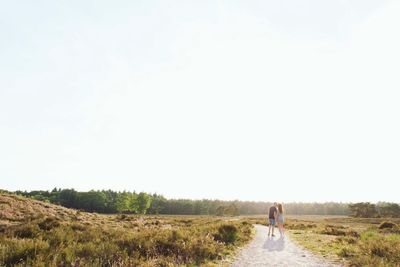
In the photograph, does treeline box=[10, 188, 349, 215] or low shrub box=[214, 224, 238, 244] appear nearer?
low shrub box=[214, 224, 238, 244]

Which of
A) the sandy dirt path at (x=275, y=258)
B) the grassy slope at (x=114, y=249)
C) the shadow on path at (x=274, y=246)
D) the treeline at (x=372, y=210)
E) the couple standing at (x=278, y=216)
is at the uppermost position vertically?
the treeline at (x=372, y=210)

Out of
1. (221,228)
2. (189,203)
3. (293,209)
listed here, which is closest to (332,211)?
(293,209)

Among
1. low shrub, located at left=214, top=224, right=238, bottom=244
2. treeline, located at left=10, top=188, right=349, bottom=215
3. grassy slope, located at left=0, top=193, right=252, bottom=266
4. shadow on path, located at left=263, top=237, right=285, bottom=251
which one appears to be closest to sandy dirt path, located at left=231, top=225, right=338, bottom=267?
shadow on path, located at left=263, top=237, right=285, bottom=251

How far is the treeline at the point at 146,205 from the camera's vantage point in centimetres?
11962

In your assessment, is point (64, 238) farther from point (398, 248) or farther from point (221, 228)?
point (398, 248)

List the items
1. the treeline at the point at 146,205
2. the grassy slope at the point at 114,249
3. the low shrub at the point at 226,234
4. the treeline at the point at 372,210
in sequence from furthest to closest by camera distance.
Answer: the treeline at the point at 146,205 < the treeline at the point at 372,210 < the low shrub at the point at 226,234 < the grassy slope at the point at 114,249

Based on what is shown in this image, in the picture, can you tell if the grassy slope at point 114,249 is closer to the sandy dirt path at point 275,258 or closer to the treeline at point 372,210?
the sandy dirt path at point 275,258

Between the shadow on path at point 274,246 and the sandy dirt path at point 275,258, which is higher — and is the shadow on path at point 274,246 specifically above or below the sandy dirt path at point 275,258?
above

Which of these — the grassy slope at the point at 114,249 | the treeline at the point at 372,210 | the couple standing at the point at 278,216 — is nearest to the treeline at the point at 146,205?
the treeline at the point at 372,210

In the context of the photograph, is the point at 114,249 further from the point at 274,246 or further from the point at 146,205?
the point at 146,205

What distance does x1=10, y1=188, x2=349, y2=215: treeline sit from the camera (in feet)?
392

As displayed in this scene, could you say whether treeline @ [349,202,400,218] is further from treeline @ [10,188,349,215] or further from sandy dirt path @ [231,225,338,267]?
sandy dirt path @ [231,225,338,267]

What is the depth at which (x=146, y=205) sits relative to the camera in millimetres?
119000

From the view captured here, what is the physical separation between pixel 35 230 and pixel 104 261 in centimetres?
895
